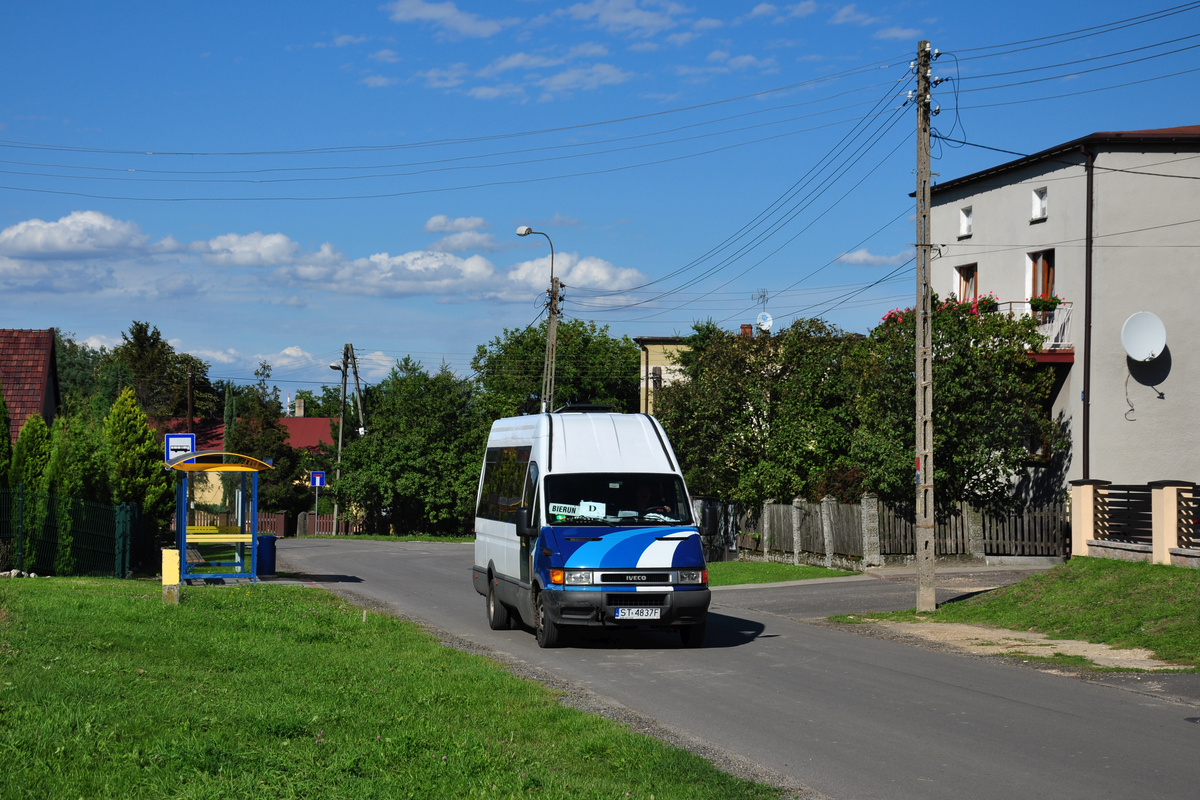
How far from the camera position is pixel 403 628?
14.5 metres

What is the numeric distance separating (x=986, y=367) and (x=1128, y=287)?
614 centimetres

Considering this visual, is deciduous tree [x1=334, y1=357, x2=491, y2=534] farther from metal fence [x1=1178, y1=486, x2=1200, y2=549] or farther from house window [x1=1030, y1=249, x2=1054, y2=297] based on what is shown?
metal fence [x1=1178, y1=486, x2=1200, y2=549]

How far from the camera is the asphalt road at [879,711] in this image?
7094 millimetres

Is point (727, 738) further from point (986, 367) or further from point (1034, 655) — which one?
point (986, 367)

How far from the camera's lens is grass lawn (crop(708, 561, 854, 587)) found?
82.2ft

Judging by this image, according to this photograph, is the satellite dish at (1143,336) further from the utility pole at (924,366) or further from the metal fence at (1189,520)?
the utility pole at (924,366)

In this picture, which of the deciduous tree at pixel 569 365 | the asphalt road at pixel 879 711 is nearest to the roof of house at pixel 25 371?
the asphalt road at pixel 879 711

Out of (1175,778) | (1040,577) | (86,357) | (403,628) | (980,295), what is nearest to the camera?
(1175,778)

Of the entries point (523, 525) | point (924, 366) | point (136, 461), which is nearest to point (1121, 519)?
point (924, 366)

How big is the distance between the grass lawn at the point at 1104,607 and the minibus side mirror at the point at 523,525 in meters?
6.74

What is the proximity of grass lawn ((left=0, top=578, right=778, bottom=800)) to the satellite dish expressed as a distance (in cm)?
2138

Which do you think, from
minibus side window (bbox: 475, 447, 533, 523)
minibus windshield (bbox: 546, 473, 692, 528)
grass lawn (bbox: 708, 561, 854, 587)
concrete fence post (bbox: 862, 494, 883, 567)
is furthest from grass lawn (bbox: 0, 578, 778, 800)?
concrete fence post (bbox: 862, 494, 883, 567)

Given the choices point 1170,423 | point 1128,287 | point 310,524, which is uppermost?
point 1128,287

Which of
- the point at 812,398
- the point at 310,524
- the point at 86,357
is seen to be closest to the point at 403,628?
the point at 812,398
